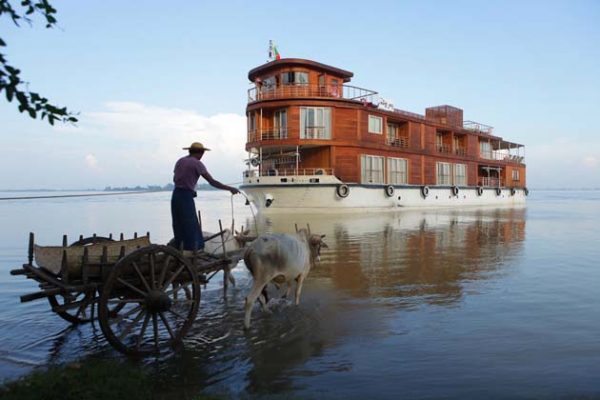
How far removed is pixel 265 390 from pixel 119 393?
4.44ft

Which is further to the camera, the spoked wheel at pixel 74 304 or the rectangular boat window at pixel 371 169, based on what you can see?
the rectangular boat window at pixel 371 169

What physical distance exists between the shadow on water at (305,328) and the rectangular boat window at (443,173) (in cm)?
2608

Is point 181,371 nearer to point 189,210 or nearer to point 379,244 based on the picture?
point 189,210

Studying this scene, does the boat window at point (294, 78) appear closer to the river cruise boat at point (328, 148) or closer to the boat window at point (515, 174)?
the river cruise boat at point (328, 148)

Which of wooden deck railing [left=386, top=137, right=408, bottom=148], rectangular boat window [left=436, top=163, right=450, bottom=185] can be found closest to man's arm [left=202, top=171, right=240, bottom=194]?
wooden deck railing [left=386, top=137, right=408, bottom=148]

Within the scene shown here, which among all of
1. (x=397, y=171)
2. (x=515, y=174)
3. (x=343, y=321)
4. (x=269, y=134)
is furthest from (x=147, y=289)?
(x=515, y=174)

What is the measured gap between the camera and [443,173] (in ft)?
127

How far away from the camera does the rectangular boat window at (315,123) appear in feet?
93.5

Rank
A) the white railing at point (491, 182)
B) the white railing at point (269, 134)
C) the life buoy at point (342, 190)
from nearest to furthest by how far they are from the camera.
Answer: the life buoy at point (342, 190), the white railing at point (269, 134), the white railing at point (491, 182)

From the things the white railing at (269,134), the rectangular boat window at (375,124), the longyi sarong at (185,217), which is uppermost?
the rectangular boat window at (375,124)

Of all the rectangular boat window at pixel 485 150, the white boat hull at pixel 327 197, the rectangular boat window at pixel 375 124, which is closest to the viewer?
the white boat hull at pixel 327 197

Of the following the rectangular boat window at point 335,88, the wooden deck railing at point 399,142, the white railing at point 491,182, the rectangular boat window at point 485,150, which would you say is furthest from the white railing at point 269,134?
the rectangular boat window at point 485,150

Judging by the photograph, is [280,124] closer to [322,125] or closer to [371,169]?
[322,125]

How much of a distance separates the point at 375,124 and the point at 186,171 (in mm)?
26658
